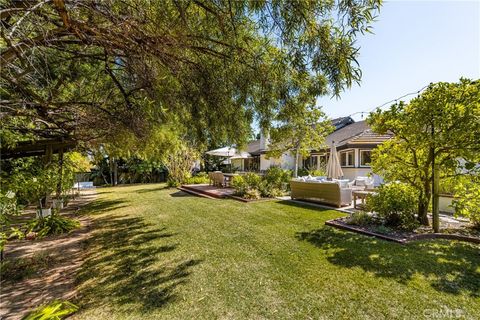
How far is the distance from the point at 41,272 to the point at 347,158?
67.4 ft

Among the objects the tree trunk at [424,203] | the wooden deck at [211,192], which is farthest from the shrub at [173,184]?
the tree trunk at [424,203]

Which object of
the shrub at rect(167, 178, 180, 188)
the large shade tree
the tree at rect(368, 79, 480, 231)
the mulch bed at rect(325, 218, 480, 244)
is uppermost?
the large shade tree

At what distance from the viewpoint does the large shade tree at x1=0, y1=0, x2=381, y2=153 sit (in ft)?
10.5

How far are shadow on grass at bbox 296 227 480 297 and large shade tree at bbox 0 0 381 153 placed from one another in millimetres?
3189

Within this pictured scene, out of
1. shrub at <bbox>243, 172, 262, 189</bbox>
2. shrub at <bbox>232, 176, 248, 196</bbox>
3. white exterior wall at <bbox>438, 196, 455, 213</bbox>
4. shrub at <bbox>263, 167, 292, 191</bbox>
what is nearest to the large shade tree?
shrub at <bbox>232, 176, 248, 196</bbox>

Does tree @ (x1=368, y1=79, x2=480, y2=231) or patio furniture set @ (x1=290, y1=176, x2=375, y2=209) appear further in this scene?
patio furniture set @ (x1=290, y1=176, x2=375, y2=209)

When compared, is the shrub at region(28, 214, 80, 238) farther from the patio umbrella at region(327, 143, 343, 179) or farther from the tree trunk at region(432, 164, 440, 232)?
the patio umbrella at region(327, 143, 343, 179)

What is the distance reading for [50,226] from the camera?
24.3 ft

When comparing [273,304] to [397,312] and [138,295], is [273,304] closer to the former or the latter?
[397,312]

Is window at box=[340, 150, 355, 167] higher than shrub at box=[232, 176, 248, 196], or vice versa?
window at box=[340, 150, 355, 167]

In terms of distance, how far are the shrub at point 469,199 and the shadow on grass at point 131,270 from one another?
245 inches

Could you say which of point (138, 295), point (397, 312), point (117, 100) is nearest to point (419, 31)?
point (397, 312)

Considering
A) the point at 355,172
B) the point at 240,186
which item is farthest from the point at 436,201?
the point at 355,172

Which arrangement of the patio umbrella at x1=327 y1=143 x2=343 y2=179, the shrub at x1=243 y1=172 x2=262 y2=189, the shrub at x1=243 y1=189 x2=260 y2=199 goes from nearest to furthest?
1. the shrub at x1=243 y1=189 x2=260 y2=199
2. the shrub at x1=243 y1=172 x2=262 y2=189
3. the patio umbrella at x1=327 y1=143 x2=343 y2=179
